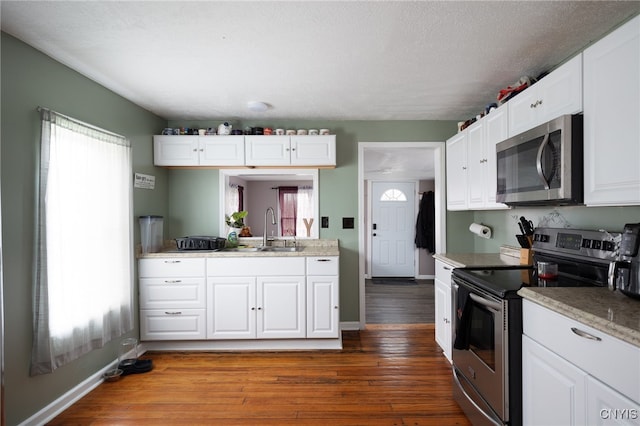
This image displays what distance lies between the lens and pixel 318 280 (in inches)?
114

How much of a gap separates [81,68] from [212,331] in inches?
89.3

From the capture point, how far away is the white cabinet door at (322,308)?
2.88 m

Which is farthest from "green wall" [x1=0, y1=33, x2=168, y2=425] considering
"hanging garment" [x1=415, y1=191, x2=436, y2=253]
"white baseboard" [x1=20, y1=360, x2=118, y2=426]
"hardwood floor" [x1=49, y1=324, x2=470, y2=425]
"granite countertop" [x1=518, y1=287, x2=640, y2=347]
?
"hanging garment" [x1=415, y1=191, x2=436, y2=253]

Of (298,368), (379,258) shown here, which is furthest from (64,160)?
(379,258)

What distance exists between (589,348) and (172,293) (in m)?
2.90

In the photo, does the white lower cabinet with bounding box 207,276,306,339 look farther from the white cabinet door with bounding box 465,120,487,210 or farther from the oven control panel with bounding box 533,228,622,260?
the oven control panel with bounding box 533,228,622,260

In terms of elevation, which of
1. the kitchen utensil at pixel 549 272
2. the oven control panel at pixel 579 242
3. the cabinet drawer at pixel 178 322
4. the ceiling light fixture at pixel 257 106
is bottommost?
the cabinet drawer at pixel 178 322

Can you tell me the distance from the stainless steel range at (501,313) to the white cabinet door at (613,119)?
13.1 inches

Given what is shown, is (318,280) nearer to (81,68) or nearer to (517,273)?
(517,273)

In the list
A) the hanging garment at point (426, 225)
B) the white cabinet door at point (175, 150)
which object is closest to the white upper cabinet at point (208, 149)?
the white cabinet door at point (175, 150)

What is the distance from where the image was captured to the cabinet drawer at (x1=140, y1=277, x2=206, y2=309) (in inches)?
113

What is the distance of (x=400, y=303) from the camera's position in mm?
4375

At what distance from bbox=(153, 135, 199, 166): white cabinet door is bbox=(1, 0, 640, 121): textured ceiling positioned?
471mm

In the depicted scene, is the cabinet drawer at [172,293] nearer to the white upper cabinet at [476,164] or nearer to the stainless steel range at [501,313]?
the stainless steel range at [501,313]
